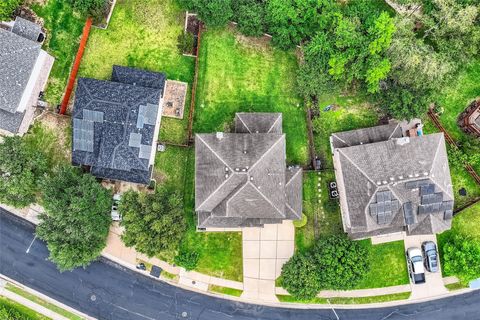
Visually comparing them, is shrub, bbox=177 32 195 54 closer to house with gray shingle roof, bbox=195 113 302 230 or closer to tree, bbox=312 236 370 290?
house with gray shingle roof, bbox=195 113 302 230

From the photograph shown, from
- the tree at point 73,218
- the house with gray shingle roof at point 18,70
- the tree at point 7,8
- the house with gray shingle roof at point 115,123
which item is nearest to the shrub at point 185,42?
the house with gray shingle roof at point 115,123

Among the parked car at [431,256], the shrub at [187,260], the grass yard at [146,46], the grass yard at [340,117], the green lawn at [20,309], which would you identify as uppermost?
the grass yard at [146,46]

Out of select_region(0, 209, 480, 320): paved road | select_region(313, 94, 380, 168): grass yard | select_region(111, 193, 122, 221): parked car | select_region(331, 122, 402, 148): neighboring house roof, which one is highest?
select_region(313, 94, 380, 168): grass yard

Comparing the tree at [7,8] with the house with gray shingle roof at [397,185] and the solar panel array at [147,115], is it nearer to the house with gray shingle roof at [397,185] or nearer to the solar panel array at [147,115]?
the solar panel array at [147,115]

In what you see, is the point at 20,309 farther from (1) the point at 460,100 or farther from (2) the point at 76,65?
(1) the point at 460,100

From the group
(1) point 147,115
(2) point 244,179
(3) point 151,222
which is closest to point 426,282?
(2) point 244,179

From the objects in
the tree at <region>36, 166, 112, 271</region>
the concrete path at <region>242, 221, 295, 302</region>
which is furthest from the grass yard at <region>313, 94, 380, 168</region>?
the tree at <region>36, 166, 112, 271</region>
